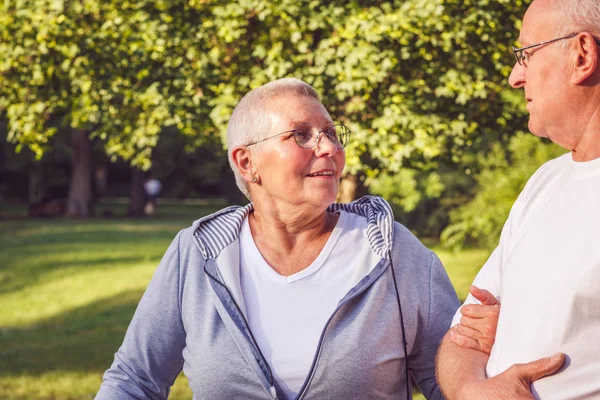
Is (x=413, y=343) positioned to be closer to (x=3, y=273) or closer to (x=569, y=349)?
(x=569, y=349)

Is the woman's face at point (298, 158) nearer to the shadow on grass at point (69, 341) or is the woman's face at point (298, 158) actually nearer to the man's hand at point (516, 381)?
the man's hand at point (516, 381)

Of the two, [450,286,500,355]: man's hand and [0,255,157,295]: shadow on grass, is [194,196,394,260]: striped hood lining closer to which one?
[450,286,500,355]: man's hand

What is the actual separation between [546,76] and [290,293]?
1.19 m

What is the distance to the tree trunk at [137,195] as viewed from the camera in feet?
134

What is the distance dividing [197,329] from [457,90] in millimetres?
4746

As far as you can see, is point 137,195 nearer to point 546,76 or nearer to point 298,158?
point 298,158

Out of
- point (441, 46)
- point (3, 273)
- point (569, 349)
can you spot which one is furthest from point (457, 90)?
point (3, 273)

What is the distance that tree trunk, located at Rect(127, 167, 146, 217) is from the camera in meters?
40.9

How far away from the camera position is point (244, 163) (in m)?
3.05

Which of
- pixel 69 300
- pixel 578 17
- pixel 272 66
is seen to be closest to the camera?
pixel 578 17

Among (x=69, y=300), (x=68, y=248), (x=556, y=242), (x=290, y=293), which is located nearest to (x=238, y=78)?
(x=290, y=293)

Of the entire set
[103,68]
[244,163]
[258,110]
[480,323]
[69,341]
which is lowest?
[69,341]

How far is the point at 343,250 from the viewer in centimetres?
292

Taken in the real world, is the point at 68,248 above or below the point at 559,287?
below
